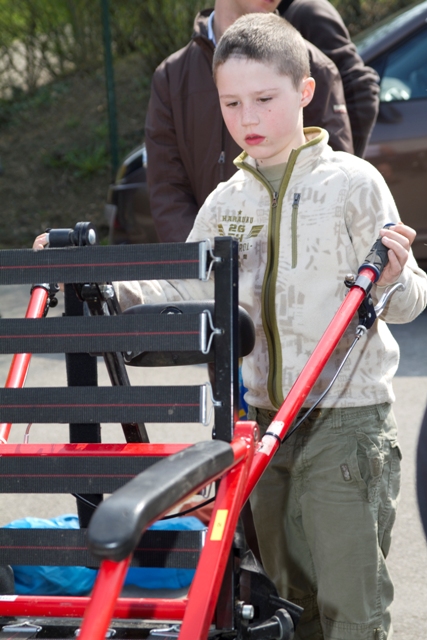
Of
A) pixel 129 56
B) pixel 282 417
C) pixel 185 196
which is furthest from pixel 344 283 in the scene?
pixel 129 56

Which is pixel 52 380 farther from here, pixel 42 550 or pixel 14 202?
pixel 14 202

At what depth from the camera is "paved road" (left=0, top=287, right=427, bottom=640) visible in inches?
121

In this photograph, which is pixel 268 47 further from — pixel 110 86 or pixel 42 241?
pixel 110 86

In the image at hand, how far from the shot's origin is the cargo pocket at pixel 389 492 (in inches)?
87.8

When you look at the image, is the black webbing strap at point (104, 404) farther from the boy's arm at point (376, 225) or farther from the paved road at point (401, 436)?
the paved road at point (401, 436)

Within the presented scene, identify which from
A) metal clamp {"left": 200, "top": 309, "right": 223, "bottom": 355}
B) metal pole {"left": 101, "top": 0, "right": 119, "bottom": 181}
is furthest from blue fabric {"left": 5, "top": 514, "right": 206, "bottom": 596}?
metal pole {"left": 101, "top": 0, "right": 119, "bottom": 181}

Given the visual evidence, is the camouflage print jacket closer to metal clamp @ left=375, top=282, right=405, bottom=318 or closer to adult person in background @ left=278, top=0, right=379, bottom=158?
metal clamp @ left=375, top=282, right=405, bottom=318

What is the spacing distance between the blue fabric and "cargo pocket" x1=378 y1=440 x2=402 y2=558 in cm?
93

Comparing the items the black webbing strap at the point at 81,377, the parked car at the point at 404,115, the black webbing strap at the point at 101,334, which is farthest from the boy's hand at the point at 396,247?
the parked car at the point at 404,115

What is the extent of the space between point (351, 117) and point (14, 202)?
6739 millimetres

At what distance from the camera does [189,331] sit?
1.92 metres

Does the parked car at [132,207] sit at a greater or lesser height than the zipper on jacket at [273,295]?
lesser

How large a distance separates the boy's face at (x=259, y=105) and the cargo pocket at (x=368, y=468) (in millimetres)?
737

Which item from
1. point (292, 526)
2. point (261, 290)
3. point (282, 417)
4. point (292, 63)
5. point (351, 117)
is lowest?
point (292, 526)
